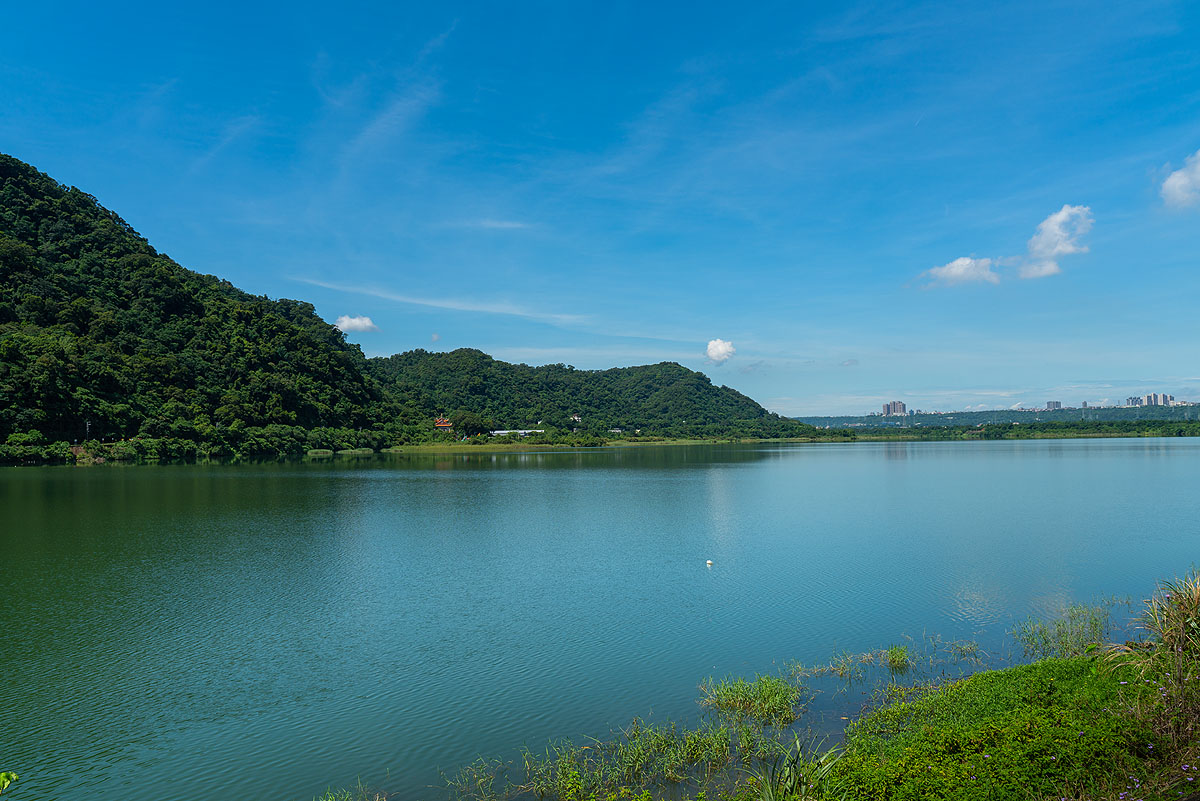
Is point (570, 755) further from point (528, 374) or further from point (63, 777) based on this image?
point (528, 374)

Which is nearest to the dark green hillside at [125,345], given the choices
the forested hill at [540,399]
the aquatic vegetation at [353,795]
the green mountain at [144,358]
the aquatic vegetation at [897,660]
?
the green mountain at [144,358]

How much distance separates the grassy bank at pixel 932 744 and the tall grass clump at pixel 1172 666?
0.02 meters

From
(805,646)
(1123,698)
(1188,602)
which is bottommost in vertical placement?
(805,646)

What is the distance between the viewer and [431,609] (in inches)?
632

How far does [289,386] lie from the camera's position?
95375mm

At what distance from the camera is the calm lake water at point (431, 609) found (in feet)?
30.4

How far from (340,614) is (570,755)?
8852mm

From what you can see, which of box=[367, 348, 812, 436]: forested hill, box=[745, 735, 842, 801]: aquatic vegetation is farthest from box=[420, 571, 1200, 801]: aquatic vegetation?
box=[367, 348, 812, 436]: forested hill

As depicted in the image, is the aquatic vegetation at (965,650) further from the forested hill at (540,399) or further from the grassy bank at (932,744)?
the forested hill at (540,399)

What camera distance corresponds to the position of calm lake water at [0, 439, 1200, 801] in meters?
9.27

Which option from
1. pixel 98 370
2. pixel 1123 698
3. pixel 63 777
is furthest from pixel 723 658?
pixel 98 370

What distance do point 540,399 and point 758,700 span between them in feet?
535

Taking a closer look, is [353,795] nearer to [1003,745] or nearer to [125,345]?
[1003,745]

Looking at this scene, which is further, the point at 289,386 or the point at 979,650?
the point at 289,386
